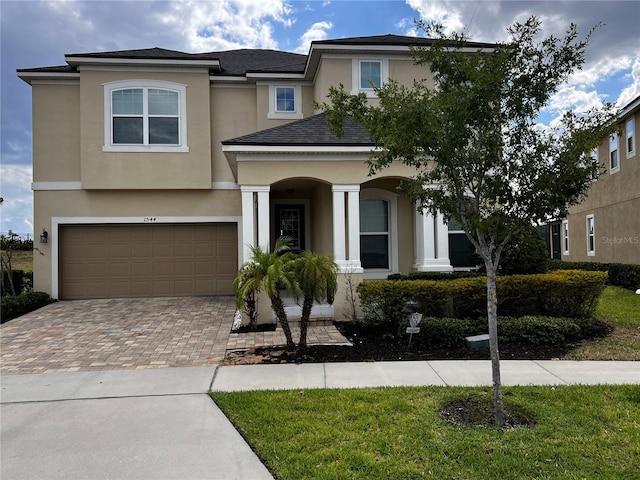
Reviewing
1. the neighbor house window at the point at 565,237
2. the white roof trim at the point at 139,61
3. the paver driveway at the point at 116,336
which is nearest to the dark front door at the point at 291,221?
the paver driveway at the point at 116,336

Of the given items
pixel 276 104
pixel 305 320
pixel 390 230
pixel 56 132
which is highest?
pixel 276 104

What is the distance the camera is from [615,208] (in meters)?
16.4

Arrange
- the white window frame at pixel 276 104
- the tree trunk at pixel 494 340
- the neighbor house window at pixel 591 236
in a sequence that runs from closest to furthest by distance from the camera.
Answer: the tree trunk at pixel 494 340 → the white window frame at pixel 276 104 → the neighbor house window at pixel 591 236

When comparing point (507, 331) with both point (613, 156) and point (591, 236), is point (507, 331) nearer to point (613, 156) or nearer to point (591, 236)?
point (613, 156)

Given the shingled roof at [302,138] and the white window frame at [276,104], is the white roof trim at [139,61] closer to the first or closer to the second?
the white window frame at [276,104]

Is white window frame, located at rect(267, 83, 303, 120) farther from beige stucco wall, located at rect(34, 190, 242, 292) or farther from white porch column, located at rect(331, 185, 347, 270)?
white porch column, located at rect(331, 185, 347, 270)

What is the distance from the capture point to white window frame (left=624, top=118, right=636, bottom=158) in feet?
49.5

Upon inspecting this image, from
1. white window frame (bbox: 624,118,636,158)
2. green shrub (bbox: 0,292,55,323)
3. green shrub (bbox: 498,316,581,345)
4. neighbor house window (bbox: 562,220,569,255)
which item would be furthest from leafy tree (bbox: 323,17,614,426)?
neighbor house window (bbox: 562,220,569,255)

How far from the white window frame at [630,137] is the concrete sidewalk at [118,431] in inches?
654

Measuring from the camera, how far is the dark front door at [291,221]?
46.2 feet

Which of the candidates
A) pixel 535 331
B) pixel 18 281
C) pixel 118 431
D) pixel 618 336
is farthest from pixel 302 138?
pixel 18 281

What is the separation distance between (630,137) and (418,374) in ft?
49.0

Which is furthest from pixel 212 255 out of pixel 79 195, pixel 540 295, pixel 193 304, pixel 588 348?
pixel 588 348

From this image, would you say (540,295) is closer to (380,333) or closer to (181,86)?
(380,333)
